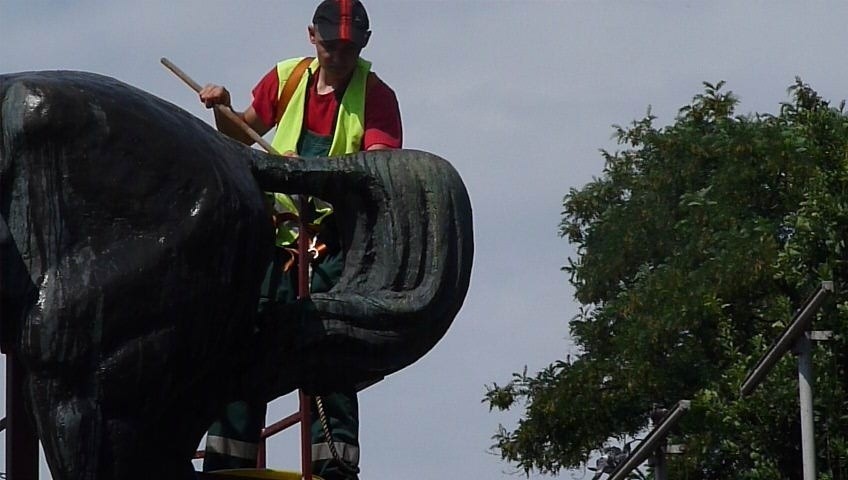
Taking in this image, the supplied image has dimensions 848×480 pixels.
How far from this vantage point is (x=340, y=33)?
10.4 m

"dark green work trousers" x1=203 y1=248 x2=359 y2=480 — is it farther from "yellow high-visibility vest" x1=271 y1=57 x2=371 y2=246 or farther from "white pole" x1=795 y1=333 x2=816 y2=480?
"white pole" x1=795 y1=333 x2=816 y2=480

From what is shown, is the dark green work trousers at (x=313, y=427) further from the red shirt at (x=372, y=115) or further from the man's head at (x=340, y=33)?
the man's head at (x=340, y=33)

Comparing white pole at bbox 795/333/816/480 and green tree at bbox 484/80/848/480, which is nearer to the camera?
white pole at bbox 795/333/816/480

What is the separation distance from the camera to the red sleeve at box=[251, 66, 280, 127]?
10781 mm

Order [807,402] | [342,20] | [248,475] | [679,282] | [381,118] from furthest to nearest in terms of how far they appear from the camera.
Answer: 1. [679,282]
2. [807,402]
3. [381,118]
4. [342,20]
5. [248,475]

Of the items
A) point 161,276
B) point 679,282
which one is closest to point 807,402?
point 679,282

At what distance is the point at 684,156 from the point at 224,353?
29.2 meters

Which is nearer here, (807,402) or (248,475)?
(248,475)

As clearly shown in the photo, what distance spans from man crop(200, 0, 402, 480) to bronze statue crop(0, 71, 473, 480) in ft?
2.47

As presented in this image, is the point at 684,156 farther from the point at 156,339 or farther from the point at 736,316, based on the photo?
the point at 156,339

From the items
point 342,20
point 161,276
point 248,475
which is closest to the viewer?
point 161,276

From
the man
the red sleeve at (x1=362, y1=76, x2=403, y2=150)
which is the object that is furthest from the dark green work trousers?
the red sleeve at (x1=362, y1=76, x2=403, y2=150)

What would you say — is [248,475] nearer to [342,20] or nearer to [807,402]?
[342,20]

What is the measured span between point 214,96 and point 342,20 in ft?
2.01
